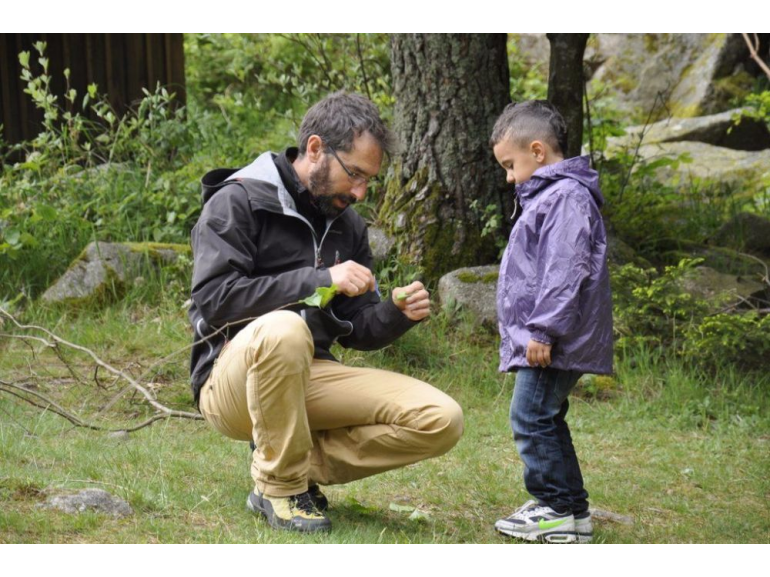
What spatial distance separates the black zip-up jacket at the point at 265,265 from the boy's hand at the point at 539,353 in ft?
1.68

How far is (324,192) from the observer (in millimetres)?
3973

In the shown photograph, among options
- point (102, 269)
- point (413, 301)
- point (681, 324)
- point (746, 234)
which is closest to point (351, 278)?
point (413, 301)

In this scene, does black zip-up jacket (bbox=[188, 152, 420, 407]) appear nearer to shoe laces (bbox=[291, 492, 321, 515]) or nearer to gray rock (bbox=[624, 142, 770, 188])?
shoe laces (bbox=[291, 492, 321, 515])

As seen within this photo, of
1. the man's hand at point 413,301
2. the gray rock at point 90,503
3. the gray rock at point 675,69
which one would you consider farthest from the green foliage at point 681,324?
the gray rock at point 675,69

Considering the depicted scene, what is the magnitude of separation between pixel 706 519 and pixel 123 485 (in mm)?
2494

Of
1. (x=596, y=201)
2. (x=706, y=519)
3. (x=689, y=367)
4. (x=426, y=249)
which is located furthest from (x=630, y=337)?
(x=596, y=201)

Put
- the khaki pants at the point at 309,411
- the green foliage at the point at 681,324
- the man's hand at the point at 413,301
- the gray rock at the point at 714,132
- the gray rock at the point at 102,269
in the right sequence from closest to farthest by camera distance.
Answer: the khaki pants at the point at 309,411
the man's hand at the point at 413,301
the green foliage at the point at 681,324
the gray rock at the point at 102,269
the gray rock at the point at 714,132

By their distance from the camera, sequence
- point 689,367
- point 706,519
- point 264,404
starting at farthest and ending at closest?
point 689,367 < point 706,519 < point 264,404

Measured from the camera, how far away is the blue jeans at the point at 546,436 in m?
3.82

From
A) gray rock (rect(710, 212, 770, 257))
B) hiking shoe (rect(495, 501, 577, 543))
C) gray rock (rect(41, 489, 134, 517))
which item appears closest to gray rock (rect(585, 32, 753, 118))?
gray rock (rect(710, 212, 770, 257))

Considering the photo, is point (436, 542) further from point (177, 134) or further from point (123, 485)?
point (177, 134)

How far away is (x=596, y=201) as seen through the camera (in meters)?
4.01

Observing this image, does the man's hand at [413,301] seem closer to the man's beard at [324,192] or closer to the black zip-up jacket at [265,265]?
the black zip-up jacket at [265,265]

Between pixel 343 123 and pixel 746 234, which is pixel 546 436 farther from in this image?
pixel 746 234
